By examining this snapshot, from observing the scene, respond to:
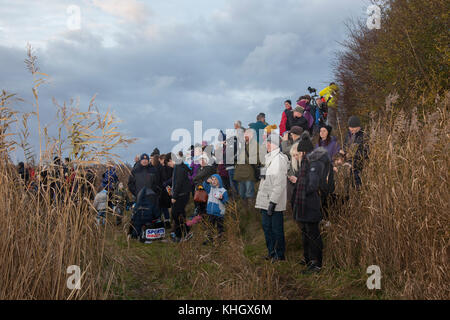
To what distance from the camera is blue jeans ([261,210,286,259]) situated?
20.9 ft

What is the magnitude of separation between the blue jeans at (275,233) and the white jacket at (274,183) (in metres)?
0.17

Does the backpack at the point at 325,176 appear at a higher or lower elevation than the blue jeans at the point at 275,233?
higher

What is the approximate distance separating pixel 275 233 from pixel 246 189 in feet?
11.6

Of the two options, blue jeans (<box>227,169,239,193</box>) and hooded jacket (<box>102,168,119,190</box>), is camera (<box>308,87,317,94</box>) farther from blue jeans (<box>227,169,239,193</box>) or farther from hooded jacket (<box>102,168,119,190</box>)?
hooded jacket (<box>102,168,119,190</box>)

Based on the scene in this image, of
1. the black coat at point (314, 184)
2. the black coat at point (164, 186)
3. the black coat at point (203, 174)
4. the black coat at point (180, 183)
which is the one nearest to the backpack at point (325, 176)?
the black coat at point (314, 184)

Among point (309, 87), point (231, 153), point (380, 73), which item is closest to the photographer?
point (231, 153)

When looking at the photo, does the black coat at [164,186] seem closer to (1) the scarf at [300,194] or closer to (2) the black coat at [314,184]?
(1) the scarf at [300,194]

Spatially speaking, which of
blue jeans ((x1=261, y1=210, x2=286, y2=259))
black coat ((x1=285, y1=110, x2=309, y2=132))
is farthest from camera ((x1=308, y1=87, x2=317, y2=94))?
blue jeans ((x1=261, y1=210, x2=286, y2=259))

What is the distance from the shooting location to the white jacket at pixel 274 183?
6297mm

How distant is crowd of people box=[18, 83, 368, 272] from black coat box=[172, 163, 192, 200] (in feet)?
0.07
